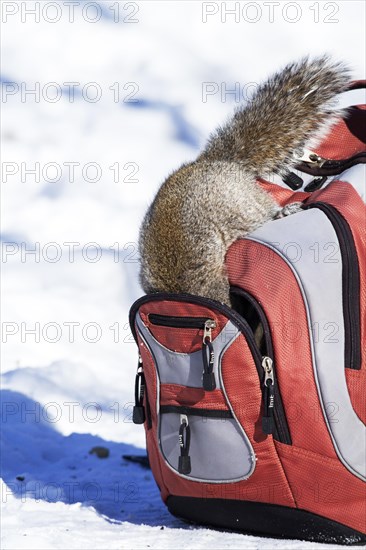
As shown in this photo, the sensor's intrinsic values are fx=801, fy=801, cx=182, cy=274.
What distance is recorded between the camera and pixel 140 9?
5.83 metres

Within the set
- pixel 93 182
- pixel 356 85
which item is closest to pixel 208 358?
pixel 356 85

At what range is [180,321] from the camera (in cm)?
192

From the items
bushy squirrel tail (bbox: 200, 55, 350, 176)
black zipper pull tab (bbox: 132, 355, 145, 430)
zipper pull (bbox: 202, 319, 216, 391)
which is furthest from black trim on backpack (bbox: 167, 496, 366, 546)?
bushy squirrel tail (bbox: 200, 55, 350, 176)

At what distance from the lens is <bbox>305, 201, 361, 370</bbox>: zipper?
187cm

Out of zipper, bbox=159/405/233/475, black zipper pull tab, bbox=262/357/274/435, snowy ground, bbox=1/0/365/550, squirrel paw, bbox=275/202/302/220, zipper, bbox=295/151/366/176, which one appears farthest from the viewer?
snowy ground, bbox=1/0/365/550

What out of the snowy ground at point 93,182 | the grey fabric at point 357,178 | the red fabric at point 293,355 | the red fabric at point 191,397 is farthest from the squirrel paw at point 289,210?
the snowy ground at point 93,182

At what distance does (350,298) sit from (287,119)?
24.3 inches

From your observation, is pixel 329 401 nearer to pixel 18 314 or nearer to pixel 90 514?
pixel 90 514

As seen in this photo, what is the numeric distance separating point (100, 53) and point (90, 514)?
168 inches

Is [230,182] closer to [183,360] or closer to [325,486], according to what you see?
[183,360]

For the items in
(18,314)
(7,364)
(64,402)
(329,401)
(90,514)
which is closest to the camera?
(329,401)

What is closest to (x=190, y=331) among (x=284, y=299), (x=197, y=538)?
(x=284, y=299)

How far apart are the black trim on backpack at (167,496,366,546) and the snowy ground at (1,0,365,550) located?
0.13 meters

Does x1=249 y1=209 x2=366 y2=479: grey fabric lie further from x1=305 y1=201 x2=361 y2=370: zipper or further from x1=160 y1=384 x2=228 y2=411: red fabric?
x1=160 y1=384 x2=228 y2=411: red fabric
